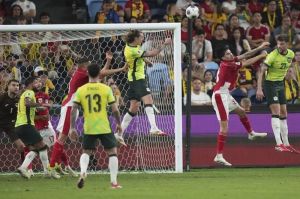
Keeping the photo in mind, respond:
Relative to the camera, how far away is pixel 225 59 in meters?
19.3

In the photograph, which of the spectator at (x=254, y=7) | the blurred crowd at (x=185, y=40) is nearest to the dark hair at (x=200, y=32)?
the blurred crowd at (x=185, y=40)

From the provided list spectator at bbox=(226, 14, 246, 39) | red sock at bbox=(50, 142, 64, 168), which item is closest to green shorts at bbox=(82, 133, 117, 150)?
red sock at bbox=(50, 142, 64, 168)

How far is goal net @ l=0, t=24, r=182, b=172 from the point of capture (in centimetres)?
1861

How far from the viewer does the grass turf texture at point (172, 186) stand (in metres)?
13.9

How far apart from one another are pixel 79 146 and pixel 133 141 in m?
1.06

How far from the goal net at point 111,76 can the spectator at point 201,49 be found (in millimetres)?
3263

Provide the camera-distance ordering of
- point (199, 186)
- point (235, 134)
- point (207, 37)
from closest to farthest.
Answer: point (199, 186) < point (235, 134) < point (207, 37)

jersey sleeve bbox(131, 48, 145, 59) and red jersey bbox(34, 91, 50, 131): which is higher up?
jersey sleeve bbox(131, 48, 145, 59)

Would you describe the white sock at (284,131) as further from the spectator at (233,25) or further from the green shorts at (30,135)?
the green shorts at (30,135)

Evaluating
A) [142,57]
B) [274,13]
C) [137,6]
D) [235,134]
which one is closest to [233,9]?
[274,13]

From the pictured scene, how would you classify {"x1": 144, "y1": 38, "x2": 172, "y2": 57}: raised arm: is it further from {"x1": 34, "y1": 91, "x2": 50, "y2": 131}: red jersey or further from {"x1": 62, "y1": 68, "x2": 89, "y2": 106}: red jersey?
{"x1": 34, "y1": 91, "x2": 50, "y2": 131}: red jersey

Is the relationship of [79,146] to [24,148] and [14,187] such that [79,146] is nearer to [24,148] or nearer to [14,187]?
[24,148]

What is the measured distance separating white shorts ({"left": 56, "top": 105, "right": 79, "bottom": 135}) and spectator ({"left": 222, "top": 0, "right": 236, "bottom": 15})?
8077mm

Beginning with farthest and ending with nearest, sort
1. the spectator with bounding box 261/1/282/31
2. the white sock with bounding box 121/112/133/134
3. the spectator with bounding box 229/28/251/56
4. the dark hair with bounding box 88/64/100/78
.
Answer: the spectator with bounding box 261/1/282/31
the spectator with bounding box 229/28/251/56
the white sock with bounding box 121/112/133/134
the dark hair with bounding box 88/64/100/78
